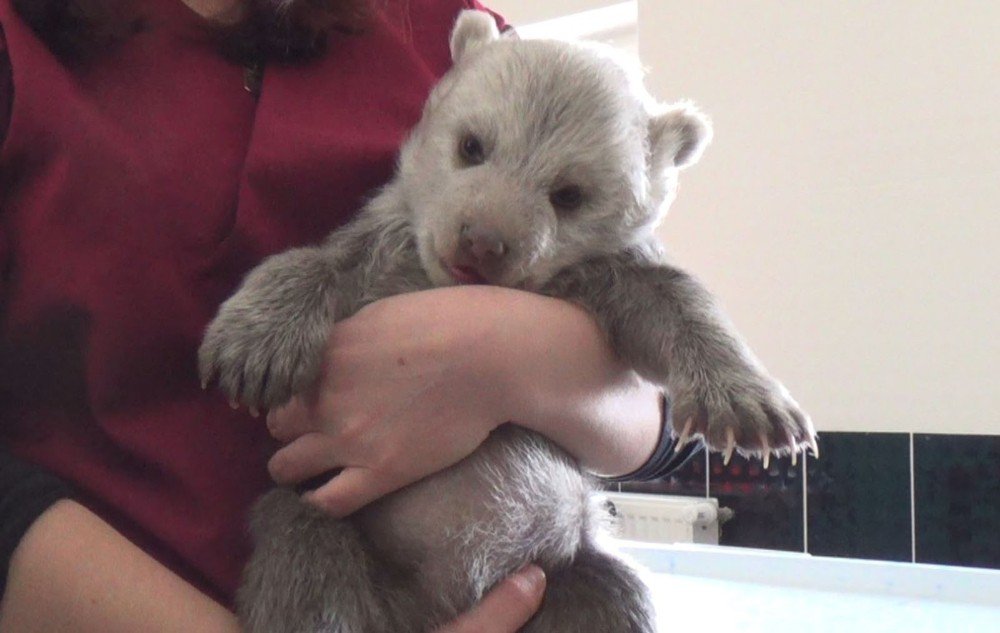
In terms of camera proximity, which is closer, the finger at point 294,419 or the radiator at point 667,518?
the finger at point 294,419

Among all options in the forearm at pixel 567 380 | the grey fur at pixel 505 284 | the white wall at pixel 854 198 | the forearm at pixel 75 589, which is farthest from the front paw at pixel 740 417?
the white wall at pixel 854 198

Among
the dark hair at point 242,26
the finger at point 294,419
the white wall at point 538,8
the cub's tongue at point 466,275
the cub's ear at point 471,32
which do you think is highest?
the white wall at point 538,8

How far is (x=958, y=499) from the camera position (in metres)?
2.63

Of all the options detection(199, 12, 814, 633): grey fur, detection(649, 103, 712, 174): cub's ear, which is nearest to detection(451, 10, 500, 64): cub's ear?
detection(199, 12, 814, 633): grey fur

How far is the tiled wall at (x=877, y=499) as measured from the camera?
2566mm

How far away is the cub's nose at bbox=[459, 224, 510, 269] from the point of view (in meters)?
1.26

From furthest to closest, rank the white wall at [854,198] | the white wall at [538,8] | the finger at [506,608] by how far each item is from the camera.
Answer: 1. the white wall at [538,8]
2. the white wall at [854,198]
3. the finger at [506,608]

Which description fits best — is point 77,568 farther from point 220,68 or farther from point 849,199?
point 849,199

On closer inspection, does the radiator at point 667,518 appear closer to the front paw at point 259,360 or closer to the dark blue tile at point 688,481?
the dark blue tile at point 688,481

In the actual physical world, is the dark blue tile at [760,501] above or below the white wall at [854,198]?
below

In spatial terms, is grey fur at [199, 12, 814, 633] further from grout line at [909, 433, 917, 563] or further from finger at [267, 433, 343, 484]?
grout line at [909, 433, 917, 563]

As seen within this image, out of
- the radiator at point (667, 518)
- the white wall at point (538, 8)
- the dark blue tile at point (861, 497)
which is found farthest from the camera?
the white wall at point (538, 8)

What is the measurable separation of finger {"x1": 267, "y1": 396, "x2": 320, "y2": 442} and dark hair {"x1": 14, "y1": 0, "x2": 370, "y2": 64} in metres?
0.51

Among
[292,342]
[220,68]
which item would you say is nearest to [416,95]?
[220,68]
